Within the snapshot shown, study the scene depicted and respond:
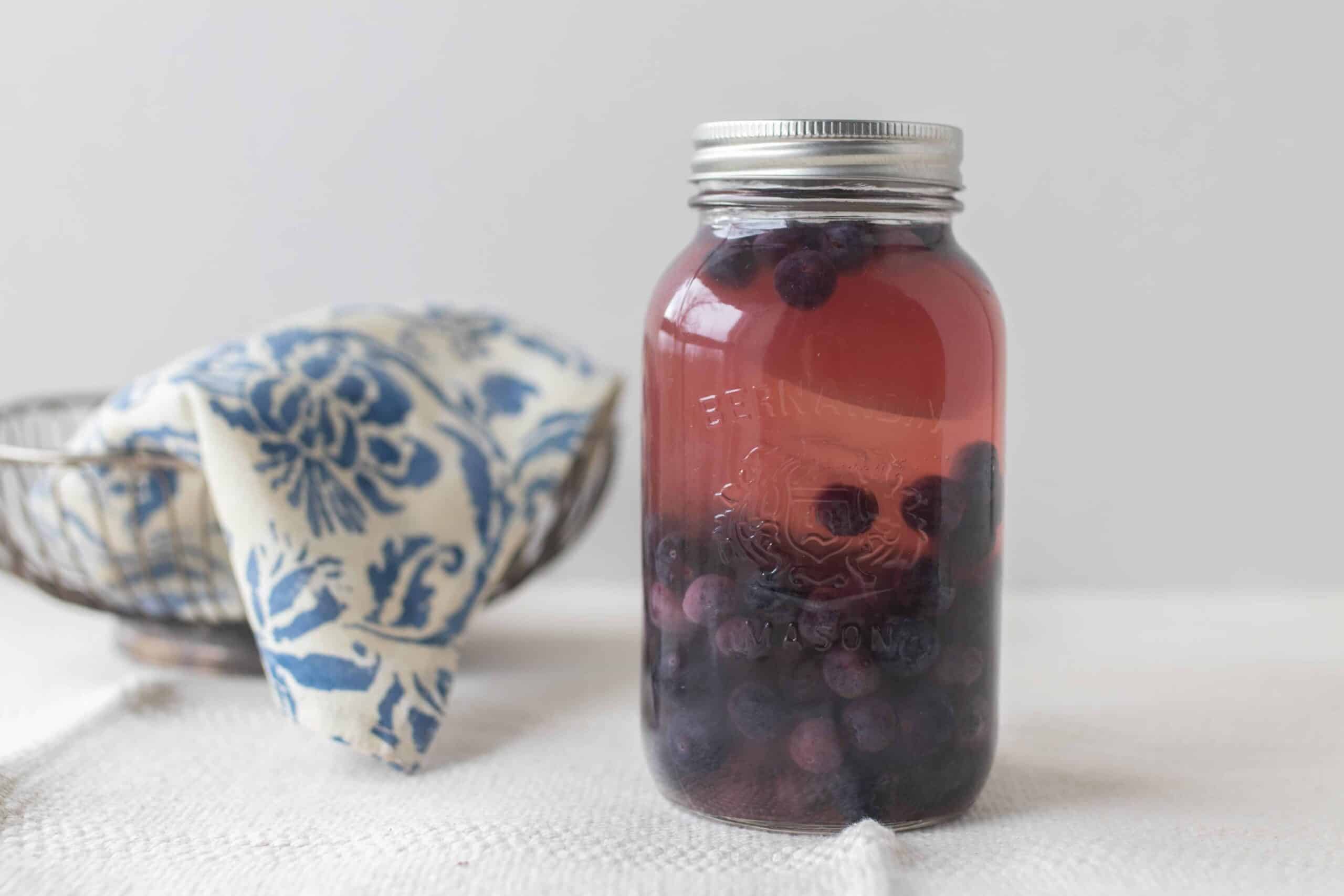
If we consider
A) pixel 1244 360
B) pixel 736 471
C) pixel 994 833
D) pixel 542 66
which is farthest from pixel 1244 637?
pixel 542 66

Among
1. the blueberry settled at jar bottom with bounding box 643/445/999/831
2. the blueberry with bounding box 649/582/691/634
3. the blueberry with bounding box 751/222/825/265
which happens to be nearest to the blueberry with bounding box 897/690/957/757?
the blueberry settled at jar bottom with bounding box 643/445/999/831

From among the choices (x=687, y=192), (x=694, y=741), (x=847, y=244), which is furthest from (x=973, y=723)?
(x=687, y=192)

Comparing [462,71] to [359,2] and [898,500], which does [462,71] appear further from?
[898,500]

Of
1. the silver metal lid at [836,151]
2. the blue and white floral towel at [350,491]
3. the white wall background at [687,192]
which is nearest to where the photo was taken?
the silver metal lid at [836,151]

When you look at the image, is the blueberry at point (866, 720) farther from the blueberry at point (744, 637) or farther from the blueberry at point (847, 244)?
the blueberry at point (847, 244)

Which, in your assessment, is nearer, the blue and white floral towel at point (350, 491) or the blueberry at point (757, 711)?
the blueberry at point (757, 711)

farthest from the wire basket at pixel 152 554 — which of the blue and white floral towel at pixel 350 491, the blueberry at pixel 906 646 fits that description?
the blueberry at pixel 906 646

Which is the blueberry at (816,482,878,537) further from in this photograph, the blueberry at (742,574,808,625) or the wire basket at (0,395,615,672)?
the wire basket at (0,395,615,672)
